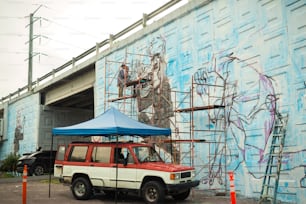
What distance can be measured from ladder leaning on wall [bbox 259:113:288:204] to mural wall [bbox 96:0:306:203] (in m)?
0.19

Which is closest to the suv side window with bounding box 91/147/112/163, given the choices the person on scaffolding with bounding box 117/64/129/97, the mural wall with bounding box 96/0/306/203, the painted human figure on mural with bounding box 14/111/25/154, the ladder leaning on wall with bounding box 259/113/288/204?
the mural wall with bounding box 96/0/306/203

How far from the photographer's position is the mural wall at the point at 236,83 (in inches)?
427

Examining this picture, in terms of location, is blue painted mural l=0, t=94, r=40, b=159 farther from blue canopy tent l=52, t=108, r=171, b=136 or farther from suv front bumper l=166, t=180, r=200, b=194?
suv front bumper l=166, t=180, r=200, b=194

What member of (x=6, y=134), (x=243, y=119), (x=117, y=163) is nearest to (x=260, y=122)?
(x=243, y=119)

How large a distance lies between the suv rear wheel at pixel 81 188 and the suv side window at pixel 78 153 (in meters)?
0.62

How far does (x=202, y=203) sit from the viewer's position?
1145 centimetres

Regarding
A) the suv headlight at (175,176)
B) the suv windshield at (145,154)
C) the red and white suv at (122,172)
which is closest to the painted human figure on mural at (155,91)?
the suv windshield at (145,154)

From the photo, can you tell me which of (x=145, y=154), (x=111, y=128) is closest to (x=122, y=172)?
(x=145, y=154)

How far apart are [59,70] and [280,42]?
71.5 feet

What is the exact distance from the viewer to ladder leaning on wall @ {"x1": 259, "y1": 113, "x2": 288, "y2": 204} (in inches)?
414

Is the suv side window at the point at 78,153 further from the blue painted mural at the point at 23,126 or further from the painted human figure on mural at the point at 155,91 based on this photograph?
the blue painted mural at the point at 23,126

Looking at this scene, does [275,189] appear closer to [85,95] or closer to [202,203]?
[202,203]

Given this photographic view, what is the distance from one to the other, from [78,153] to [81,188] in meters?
1.11

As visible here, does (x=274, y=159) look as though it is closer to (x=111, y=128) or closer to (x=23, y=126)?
(x=111, y=128)
